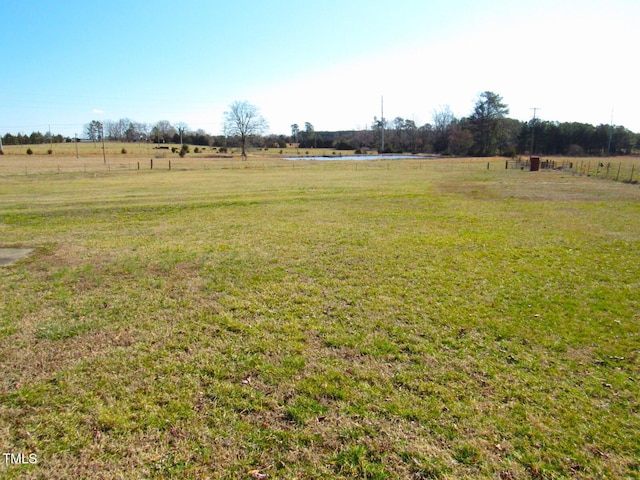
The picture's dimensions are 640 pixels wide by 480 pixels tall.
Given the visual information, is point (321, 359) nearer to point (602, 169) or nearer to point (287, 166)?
point (602, 169)

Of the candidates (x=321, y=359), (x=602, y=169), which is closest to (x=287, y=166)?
(x=602, y=169)

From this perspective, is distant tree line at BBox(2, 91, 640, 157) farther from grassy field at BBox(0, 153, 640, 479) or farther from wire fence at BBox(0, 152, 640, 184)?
grassy field at BBox(0, 153, 640, 479)

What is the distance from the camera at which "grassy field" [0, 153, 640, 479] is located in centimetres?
278

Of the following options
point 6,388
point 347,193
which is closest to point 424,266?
point 6,388

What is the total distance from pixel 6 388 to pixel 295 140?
427 ft

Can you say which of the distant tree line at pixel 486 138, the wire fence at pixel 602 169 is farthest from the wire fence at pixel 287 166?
the distant tree line at pixel 486 138

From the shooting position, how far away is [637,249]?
848 cm

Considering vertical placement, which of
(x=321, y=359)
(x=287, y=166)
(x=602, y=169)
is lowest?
(x=321, y=359)

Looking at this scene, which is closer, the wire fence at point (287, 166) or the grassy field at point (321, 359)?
the grassy field at point (321, 359)

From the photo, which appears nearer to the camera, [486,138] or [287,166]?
[287,166]

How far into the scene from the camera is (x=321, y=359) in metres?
4.01

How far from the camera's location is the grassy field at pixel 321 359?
2777 millimetres

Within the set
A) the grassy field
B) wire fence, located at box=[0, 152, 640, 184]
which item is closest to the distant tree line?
wire fence, located at box=[0, 152, 640, 184]

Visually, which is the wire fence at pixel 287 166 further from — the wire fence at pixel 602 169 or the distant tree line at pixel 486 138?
the distant tree line at pixel 486 138
